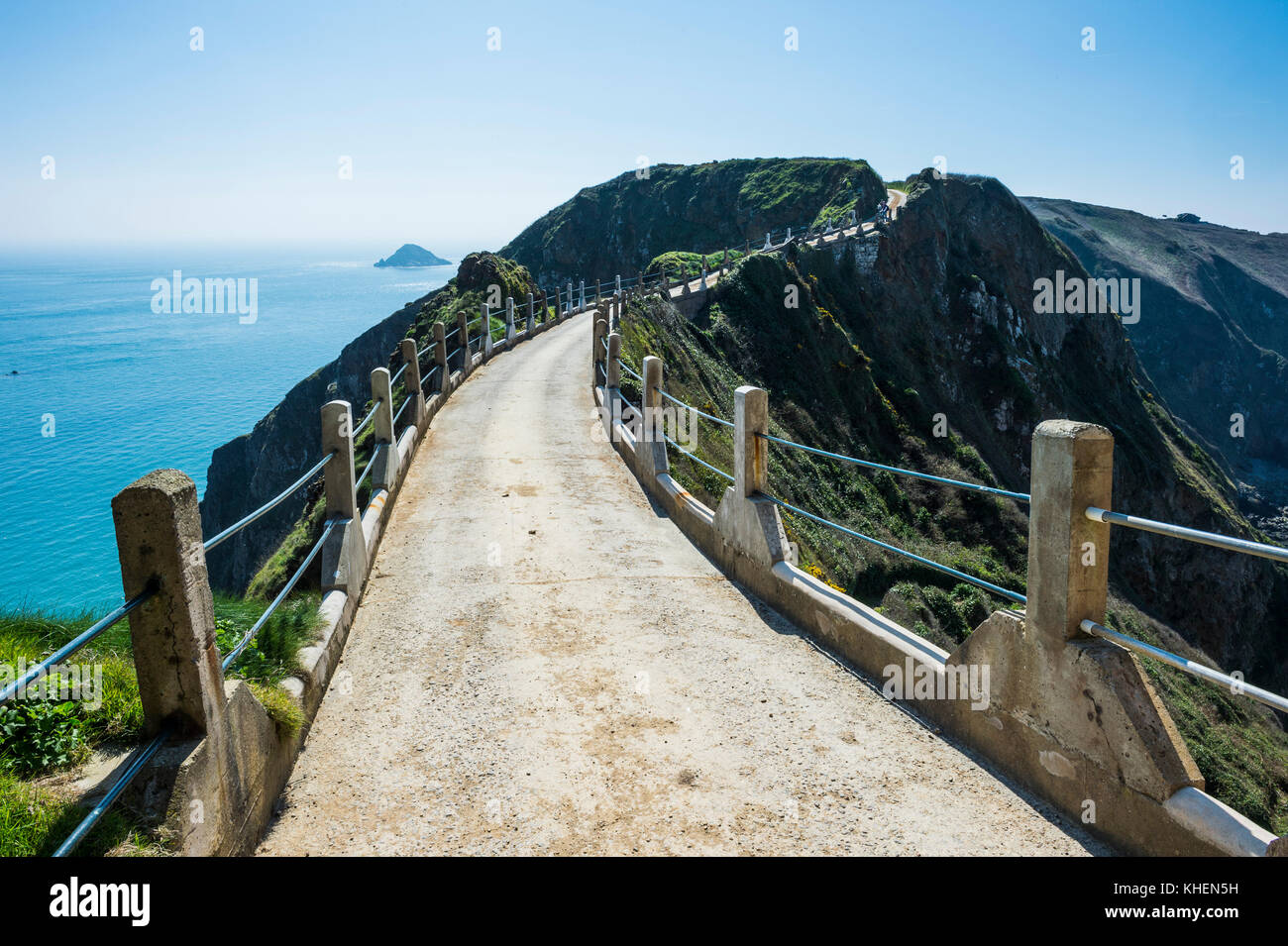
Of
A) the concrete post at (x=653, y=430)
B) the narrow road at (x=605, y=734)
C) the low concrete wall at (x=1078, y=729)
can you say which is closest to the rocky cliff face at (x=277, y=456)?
the concrete post at (x=653, y=430)

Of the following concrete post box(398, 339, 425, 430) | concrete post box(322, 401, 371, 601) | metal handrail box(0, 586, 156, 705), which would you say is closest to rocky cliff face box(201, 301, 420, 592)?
concrete post box(398, 339, 425, 430)

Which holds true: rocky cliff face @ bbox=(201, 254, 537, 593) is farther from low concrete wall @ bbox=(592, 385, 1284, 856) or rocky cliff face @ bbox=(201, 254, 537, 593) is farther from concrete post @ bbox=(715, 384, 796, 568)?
low concrete wall @ bbox=(592, 385, 1284, 856)

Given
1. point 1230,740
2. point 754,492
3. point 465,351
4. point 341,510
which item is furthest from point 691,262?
point 341,510

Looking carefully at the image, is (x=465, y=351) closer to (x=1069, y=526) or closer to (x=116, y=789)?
(x=1069, y=526)

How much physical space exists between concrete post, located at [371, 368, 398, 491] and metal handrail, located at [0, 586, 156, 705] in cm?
697

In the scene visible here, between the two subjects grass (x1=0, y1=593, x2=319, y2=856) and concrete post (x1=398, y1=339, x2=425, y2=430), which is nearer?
grass (x1=0, y1=593, x2=319, y2=856)

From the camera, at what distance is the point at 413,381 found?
1441cm

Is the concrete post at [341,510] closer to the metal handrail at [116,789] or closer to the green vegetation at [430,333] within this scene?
the green vegetation at [430,333]

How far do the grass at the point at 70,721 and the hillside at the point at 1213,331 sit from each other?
346 ft

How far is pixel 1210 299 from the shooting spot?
143875 mm

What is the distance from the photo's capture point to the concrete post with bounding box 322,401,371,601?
6562 mm

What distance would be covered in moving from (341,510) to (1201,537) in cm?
590

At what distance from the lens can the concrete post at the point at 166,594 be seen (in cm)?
300

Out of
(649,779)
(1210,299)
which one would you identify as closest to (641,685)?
(649,779)
